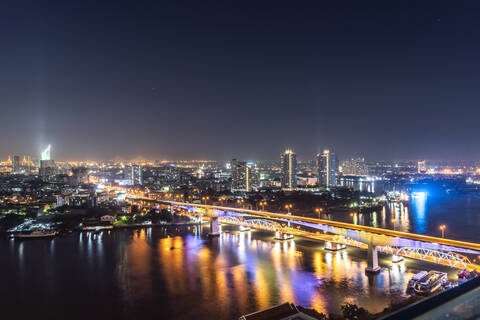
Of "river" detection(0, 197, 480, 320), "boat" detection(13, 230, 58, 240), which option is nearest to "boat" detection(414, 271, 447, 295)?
"river" detection(0, 197, 480, 320)

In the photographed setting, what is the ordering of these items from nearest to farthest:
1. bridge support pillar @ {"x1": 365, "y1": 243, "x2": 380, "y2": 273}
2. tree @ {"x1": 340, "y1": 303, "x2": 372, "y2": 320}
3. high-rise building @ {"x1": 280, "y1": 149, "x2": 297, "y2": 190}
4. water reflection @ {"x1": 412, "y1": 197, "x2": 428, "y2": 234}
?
tree @ {"x1": 340, "y1": 303, "x2": 372, "y2": 320}
bridge support pillar @ {"x1": 365, "y1": 243, "x2": 380, "y2": 273}
water reflection @ {"x1": 412, "y1": 197, "x2": 428, "y2": 234}
high-rise building @ {"x1": 280, "y1": 149, "x2": 297, "y2": 190}

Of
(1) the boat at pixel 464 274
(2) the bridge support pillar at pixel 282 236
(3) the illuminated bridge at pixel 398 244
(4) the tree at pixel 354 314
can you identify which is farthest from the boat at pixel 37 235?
(1) the boat at pixel 464 274

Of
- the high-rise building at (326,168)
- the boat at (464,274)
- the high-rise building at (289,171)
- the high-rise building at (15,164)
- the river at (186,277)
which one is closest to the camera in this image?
the river at (186,277)

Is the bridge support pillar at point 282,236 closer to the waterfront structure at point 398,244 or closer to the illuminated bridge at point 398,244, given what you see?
the illuminated bridge at point 398,244

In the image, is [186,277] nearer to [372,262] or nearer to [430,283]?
[372,262]

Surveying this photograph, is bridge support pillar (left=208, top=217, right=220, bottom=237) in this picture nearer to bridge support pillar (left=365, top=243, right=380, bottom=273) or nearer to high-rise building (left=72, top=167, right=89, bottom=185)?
bridge support pillar (left=365, top=243, right=380, bottom=273)

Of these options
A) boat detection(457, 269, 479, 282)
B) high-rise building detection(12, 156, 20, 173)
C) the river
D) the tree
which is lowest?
the river

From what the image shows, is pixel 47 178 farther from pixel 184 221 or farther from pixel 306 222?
pixel 306 222
